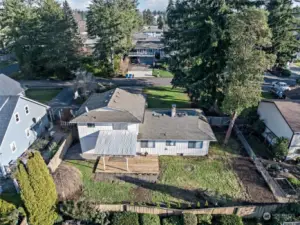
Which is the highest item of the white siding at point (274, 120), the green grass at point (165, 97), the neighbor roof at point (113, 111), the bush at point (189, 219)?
the neighbor roof at point (113, 111)

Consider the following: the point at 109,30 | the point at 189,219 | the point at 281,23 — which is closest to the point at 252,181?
the point at 189,219

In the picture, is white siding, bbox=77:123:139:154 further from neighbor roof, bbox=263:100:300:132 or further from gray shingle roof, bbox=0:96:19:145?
neighbor roof, bbox=263:100:300:132

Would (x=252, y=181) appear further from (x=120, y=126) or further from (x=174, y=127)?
(x=120, y=126)

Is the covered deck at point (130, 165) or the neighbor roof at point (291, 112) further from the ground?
the neighbor roof at point (291, 112)

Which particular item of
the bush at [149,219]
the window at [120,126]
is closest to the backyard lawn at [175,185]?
the bush at [149,219]

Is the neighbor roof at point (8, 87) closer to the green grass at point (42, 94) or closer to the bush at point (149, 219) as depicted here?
the green grass at point (42, 94)

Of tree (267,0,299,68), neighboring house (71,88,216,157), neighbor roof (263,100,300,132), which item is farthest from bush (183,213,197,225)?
tree (267,0,299,68)
